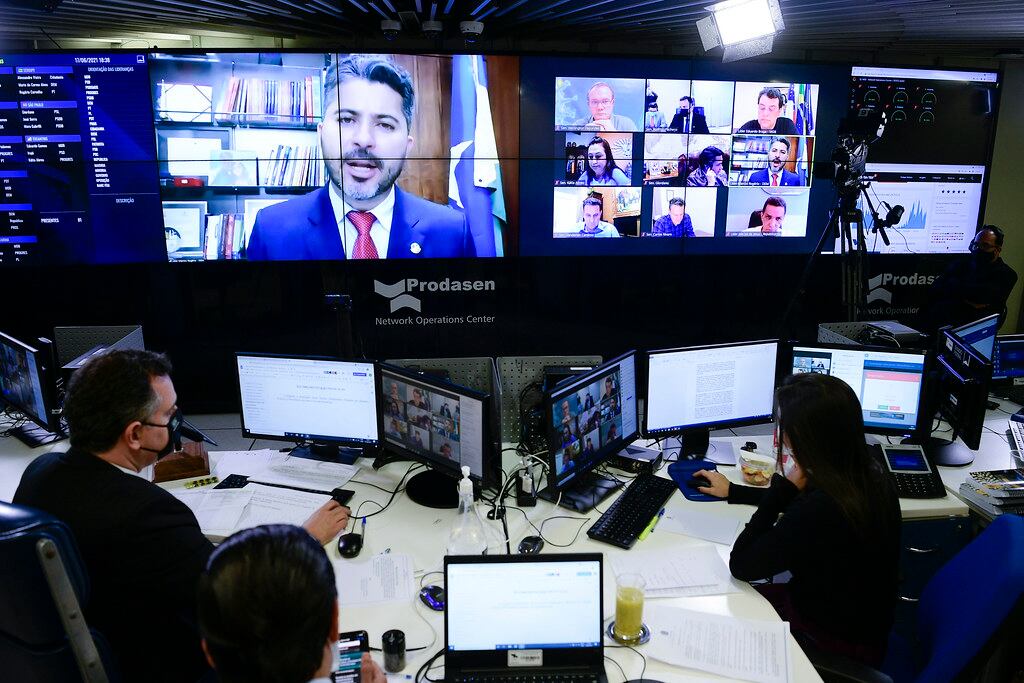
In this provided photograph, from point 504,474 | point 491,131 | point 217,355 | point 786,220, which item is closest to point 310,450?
point 504,474

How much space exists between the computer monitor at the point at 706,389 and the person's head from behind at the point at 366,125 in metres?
2.92

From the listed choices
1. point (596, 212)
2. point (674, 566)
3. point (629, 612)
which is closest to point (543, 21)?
point (596, 212)

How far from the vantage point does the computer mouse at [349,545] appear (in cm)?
217

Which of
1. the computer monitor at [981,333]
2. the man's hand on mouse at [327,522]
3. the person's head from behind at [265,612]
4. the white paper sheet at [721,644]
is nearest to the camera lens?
the person's head from behind at [265,612]

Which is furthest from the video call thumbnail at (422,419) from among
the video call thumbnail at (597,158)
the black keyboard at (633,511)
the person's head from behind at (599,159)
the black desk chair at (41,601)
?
the person's head from behind at (599,159)

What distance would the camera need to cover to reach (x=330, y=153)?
4883mm

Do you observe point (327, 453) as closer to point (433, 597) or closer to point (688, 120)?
point (433, 597)

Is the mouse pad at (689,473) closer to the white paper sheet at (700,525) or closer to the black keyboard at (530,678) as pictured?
the white paper sheet at (700,525)

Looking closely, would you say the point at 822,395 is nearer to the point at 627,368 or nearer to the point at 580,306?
the point at 627,368

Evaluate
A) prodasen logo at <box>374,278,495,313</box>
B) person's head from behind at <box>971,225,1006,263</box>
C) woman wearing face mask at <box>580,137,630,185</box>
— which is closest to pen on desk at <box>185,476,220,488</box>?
prodasen logo at <box>374,278,495,313</box>

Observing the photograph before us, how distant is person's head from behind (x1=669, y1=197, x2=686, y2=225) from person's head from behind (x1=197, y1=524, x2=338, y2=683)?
15.0ft

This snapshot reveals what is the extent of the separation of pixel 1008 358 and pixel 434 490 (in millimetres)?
2966

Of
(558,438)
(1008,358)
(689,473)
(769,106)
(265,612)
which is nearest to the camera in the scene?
(265,612)

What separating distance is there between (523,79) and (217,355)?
2894 millimetres
